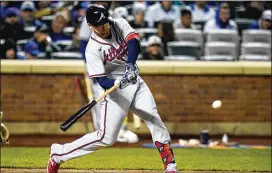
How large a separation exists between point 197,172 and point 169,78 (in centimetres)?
537

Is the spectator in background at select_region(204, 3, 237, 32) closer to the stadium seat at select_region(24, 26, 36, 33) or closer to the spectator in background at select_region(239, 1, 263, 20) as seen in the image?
the spectator in background at select_region(239, 1, 263, 20)

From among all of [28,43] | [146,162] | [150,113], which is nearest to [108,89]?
[150,113]

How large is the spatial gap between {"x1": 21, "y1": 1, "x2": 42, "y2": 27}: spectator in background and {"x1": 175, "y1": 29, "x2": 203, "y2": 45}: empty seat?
290 centimetres

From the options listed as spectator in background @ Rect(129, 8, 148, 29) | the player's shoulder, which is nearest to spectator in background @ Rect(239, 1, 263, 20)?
spectator in background @ Rect(129, 8, 148, 29)

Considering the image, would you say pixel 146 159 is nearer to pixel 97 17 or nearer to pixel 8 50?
pixel 97 17

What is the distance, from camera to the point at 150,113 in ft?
26.1

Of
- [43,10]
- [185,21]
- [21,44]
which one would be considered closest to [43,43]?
[21,44]

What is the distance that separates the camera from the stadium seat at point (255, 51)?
1502 cm

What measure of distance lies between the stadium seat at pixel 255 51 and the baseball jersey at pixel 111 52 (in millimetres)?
7261

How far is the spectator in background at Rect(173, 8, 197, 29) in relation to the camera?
593 inches

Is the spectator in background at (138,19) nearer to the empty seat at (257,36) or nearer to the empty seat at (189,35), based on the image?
the empty seat at (189,35)

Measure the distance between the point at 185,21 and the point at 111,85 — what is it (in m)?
7.55

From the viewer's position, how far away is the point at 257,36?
1522 cm

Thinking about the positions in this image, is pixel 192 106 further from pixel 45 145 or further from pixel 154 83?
pixel 45 145
